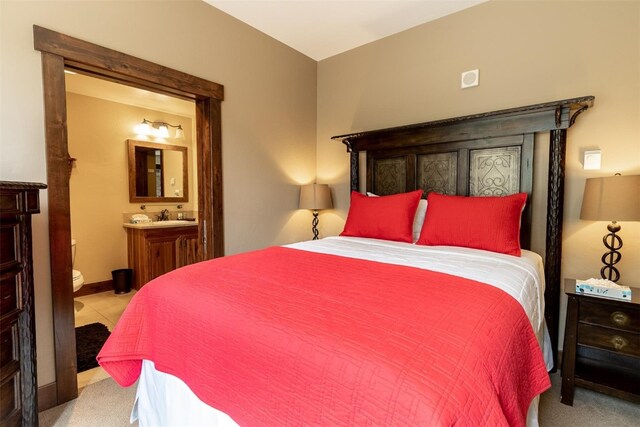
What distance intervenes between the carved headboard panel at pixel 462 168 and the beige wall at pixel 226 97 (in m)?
0.98

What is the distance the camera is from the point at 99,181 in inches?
153

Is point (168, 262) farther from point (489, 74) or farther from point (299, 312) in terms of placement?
point (489, 74)

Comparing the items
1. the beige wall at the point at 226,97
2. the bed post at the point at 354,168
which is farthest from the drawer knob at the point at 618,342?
the beige wall at the point at 226,97

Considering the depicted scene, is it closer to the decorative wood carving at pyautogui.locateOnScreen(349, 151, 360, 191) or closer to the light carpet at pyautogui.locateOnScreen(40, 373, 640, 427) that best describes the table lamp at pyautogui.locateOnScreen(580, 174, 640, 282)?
the light carpet at pyautogui.locateOnScreen(40, 373, 640, 427)

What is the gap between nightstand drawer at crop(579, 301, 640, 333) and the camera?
166cm

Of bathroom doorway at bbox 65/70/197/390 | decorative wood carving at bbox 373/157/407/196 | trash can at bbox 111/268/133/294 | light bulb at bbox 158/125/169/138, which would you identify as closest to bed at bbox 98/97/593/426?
decorative wood carving at bbox 373/157/407/196

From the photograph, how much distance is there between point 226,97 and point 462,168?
212 cm

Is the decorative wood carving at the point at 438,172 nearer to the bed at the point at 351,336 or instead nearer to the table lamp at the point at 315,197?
the bed at the point at 351,336

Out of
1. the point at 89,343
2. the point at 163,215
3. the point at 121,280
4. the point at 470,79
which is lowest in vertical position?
the point at 89,343

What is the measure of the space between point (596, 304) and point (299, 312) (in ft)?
5.75

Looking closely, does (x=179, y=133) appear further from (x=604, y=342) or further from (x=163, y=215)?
(x=604, y=342)

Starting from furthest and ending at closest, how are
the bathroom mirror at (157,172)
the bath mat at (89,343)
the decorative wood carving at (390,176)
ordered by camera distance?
the bathroom mirror at (157,172), the decorative wood carving at (390,176), the bath mat at (89,343)

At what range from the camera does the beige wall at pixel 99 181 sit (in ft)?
12.2

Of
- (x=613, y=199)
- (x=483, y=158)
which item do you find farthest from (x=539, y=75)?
(x=613, y=199)
